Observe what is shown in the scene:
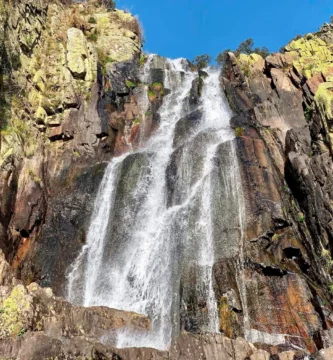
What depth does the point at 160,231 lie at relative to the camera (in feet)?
66.5

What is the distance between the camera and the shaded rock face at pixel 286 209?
52.0 feet

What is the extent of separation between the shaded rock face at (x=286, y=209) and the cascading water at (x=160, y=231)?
1.16 meters

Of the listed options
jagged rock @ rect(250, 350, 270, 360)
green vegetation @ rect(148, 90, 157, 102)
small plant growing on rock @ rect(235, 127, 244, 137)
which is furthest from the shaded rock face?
green vegetation @ rect(148, 90, 157, 102)

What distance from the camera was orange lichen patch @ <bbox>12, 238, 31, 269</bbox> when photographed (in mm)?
19672

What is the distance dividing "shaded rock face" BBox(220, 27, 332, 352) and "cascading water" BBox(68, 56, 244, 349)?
45.5 inches

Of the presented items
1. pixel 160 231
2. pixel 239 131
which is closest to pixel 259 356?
pixel 160 231

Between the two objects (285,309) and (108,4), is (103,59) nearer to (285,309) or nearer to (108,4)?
(108,4)

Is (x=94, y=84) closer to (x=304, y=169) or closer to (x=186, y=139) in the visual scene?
(x=186, y=139)

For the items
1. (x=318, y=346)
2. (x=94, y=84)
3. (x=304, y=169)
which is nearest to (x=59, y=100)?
(x=94, y=84)

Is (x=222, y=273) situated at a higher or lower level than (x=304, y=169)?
lower

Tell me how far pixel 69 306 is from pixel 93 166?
490 inches

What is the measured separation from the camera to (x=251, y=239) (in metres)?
18.4

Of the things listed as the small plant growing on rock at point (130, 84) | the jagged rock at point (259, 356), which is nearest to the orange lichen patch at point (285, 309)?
the jagged rock at point (259, 356)

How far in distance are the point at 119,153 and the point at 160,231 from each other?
9.59m
